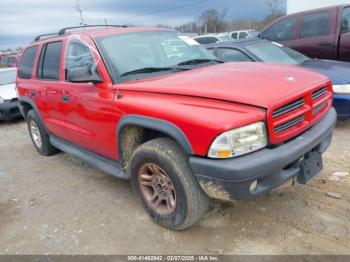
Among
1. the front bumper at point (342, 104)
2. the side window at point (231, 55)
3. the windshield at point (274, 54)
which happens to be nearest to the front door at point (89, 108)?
the side window at point (231, 55)

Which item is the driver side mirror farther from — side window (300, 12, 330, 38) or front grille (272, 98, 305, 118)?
side window (300, 12, 330, 38)

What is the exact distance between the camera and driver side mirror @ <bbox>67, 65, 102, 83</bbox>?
3.44 metres

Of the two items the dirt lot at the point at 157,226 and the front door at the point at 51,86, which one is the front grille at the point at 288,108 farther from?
the front door at the point at 51,86

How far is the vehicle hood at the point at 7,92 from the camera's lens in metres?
8.96

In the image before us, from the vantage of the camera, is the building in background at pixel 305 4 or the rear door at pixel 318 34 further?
the building in background at pixel 305 4

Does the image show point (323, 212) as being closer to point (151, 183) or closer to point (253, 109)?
point (253, 109)

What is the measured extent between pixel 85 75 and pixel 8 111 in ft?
20.0

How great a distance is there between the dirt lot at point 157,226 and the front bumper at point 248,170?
1.84ft

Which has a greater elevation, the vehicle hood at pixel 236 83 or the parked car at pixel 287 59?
the vehicle hood at pixel 236 83

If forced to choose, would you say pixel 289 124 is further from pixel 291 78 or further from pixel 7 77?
pixel 7 77

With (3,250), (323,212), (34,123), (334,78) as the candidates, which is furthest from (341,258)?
(34,123)

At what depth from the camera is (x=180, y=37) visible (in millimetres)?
4281

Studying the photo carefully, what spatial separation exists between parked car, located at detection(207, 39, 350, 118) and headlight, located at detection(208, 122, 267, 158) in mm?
3207

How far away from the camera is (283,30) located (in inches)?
326
